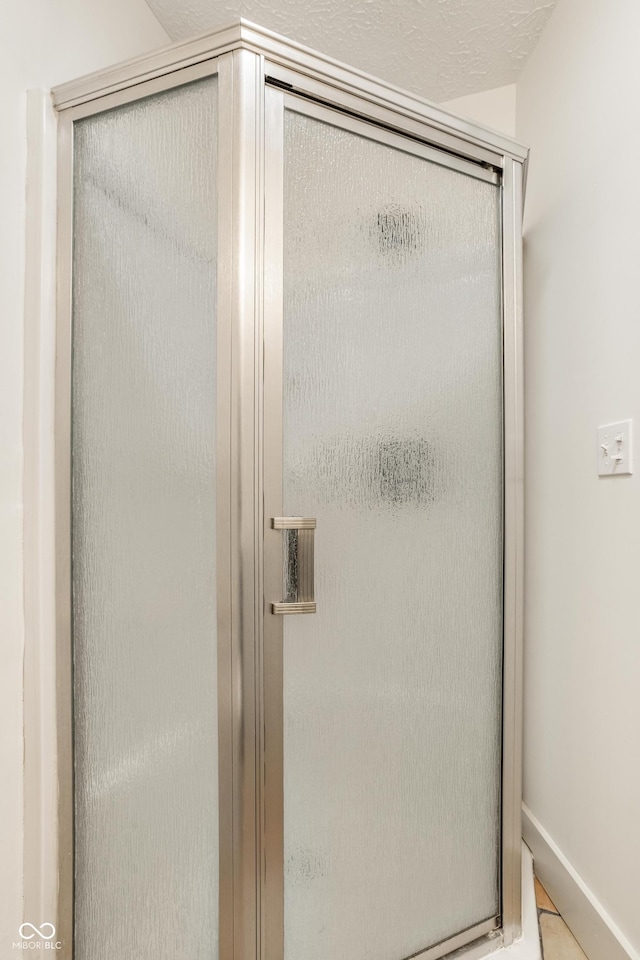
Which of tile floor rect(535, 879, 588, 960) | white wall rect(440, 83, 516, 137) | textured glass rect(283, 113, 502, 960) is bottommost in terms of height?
tile floor rect(535, 879, 588, 960)

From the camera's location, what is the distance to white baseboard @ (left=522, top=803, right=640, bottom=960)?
3.80 ft

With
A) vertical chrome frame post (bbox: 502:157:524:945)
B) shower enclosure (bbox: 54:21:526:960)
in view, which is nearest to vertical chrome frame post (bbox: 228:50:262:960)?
shower enclosure (bbox: 54:21:526:960)

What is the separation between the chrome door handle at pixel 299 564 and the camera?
3.37 ft

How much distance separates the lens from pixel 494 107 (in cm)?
181

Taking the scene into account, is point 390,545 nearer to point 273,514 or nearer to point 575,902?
point 273,514

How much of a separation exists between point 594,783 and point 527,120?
1.84 m

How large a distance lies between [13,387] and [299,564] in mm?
665

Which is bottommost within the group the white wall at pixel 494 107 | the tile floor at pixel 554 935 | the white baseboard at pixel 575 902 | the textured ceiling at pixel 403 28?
the tile floor at pixel 554 935

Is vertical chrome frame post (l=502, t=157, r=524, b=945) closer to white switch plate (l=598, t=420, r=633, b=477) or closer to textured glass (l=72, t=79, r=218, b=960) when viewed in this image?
white switch plate (l=598, t=420, r=633, b=477)

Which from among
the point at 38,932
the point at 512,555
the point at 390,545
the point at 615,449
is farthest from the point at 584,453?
the point at 38,932

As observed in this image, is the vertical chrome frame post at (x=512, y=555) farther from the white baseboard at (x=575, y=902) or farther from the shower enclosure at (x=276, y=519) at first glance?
the white baseboard at (x=575, y=902)

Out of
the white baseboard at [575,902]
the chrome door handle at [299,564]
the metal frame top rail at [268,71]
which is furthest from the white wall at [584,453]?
the chrome door handle at [299,564]

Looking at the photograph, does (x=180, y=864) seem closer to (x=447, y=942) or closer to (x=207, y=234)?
(x=447, y=942)

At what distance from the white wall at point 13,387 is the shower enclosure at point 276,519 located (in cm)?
8
